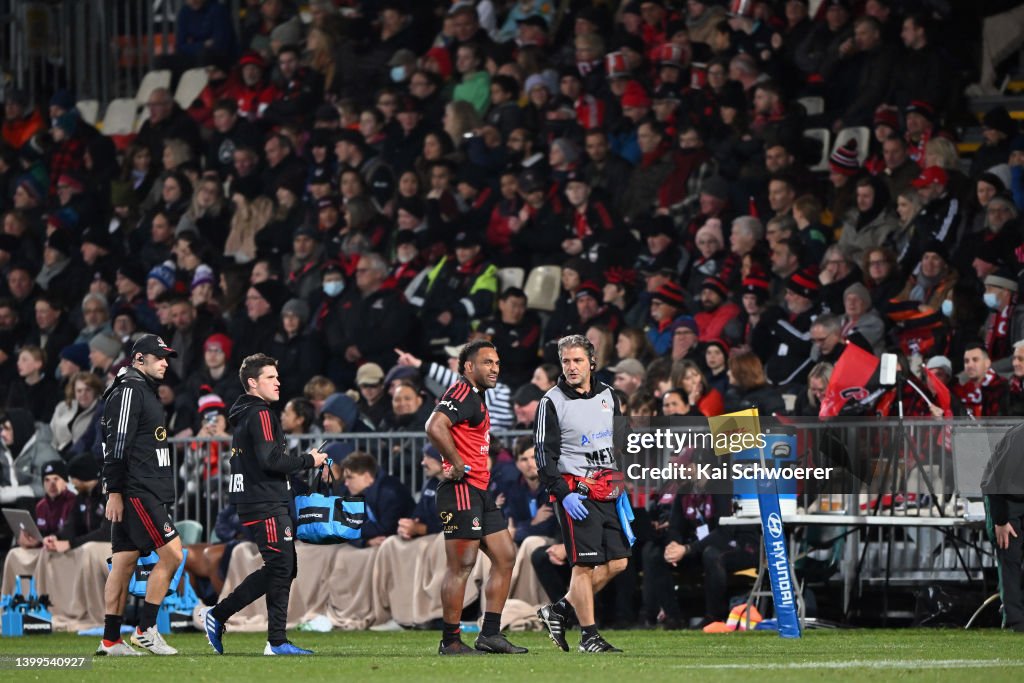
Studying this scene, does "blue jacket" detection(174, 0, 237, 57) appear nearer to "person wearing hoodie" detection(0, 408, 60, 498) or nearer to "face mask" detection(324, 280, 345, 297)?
"face mask" detection(324, 280, 345, 297)

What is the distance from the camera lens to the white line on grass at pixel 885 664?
10.4m

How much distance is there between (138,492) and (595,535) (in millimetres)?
3141

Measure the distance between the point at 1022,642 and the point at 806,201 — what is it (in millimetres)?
6539

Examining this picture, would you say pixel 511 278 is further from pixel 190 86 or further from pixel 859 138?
pixel 190 86

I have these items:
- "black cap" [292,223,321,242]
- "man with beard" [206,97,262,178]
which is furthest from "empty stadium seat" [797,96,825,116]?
"man with beard" [206,97,262,178]

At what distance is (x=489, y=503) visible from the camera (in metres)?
12.2

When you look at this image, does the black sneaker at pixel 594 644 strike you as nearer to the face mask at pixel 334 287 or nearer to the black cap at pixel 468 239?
the black cap at pixel 468 239

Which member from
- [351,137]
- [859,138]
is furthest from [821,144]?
[351,137]

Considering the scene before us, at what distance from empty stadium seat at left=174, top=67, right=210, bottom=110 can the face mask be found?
6.17 meters

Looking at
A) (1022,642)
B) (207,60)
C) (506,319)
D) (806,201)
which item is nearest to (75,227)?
(207,60)

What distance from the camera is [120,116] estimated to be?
1034 inches

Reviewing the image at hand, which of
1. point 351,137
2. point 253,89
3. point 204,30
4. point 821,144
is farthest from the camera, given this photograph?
point 204,30

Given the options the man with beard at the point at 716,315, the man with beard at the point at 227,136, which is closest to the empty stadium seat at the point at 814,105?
the man with beard at the point at 716,315

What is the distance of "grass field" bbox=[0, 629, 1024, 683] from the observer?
33.0 ft
